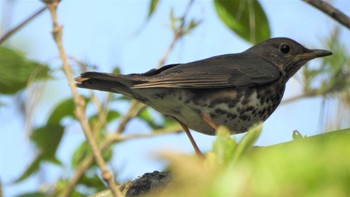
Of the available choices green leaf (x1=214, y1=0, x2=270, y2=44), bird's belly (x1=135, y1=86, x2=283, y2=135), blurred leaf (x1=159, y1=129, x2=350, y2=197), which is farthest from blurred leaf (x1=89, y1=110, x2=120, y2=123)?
blurred leaf (x1=159, y1=129, x2=350, y2=197)

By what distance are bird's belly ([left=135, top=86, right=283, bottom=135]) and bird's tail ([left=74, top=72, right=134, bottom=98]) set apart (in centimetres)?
40

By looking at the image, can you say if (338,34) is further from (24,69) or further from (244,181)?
(244,181)

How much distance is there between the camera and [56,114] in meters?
3.19

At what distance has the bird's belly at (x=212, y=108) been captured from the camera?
4203mm

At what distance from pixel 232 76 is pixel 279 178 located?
3913 millimetres

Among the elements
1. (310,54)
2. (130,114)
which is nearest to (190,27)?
(130,114)

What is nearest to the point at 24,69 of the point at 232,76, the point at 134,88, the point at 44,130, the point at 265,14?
the point at 44,130

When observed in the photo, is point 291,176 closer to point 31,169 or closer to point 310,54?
point 31,169

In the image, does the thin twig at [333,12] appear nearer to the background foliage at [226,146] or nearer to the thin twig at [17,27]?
the background foliage at [226,146]

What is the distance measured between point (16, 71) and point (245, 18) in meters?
1.01

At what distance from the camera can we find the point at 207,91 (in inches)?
173

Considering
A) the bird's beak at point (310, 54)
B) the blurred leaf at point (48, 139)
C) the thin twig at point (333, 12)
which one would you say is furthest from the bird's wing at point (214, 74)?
the thin twig at point (333, 12)

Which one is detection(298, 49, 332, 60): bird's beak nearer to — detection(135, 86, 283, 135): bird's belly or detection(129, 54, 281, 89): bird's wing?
detection(129, 54, 281, 89): bird's wing

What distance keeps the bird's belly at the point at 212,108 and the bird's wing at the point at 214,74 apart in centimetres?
8
